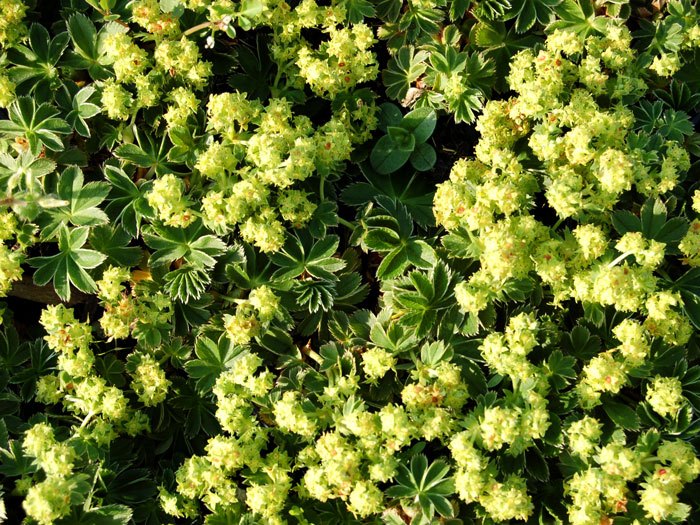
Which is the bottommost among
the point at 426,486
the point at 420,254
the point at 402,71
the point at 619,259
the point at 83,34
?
the point at 426,486

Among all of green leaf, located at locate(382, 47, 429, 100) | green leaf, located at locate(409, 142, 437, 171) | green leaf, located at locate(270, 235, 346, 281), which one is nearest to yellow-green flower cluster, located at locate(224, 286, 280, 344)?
green leaf, located at locate(270, 235, 346, 281)

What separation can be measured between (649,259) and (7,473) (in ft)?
9.89

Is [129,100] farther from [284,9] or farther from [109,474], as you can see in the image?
[109,474]

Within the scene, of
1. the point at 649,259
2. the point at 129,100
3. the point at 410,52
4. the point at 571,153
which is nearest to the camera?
the point at 649,259

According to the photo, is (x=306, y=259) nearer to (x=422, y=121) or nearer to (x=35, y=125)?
(x=422, y=121)

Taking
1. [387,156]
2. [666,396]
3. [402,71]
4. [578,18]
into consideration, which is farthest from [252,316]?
[578,18]

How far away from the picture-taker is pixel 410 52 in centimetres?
373

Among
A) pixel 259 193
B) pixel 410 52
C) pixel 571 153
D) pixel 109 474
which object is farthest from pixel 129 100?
pixel 571 153

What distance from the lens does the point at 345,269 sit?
3568 millimetres

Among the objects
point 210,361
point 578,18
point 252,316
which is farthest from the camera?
point 578,18

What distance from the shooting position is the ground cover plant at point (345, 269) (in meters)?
2.97

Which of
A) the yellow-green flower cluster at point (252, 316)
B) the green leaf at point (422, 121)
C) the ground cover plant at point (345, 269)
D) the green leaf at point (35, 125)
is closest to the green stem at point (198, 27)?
the ground cover plant at point (345, 269)

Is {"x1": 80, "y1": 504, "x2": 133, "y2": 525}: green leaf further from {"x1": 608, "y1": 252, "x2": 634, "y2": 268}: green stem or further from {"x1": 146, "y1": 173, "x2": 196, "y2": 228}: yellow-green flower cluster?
{"x1": 608, "y1": 252, "x2": 634, "y2": 268}: green stem

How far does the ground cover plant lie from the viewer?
9.73ft
